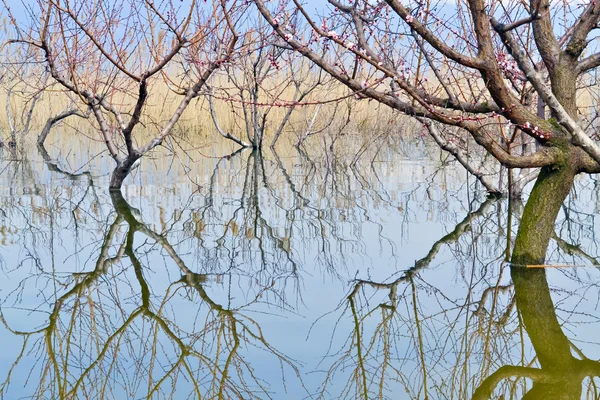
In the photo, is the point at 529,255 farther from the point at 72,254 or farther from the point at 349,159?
the point at 349,159

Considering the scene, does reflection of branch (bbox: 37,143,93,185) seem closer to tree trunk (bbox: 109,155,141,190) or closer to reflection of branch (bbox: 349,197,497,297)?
tree trunk (bbox: 109,155,141,190)

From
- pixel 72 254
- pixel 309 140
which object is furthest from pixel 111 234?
pixel 309 140

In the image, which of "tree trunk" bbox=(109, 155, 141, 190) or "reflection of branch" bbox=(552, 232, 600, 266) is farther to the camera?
"tree trunk" bbox=(109, 155, 141, 190)

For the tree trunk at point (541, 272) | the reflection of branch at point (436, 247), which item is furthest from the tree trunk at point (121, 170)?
the tree trunk at point (541, 272)

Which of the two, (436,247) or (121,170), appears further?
(121,170)

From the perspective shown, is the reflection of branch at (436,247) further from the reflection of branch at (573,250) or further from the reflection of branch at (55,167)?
the reflection of branch at (55,167)

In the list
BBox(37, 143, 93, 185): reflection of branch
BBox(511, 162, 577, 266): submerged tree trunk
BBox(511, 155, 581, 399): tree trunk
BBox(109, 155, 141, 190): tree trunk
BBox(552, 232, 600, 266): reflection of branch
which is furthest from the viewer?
BBox(37, 143, 93, 185): reflection of branch

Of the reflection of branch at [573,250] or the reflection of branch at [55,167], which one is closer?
the reflection of branch at [573,250]

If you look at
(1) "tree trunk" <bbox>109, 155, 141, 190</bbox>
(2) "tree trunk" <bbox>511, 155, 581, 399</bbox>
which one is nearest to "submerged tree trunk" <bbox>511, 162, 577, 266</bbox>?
(2) "tree trunk" <bbox>511, 155, 581, 399</bbox>

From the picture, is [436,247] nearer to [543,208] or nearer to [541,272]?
[541,272]

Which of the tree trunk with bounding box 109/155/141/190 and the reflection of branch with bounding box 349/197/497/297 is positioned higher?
the tree trunk with bounding box 109/155/141/190

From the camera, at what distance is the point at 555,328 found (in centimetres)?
426

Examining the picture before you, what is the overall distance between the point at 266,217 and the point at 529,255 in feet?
10.6

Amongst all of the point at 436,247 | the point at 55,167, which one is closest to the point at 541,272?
the point at 436,247
